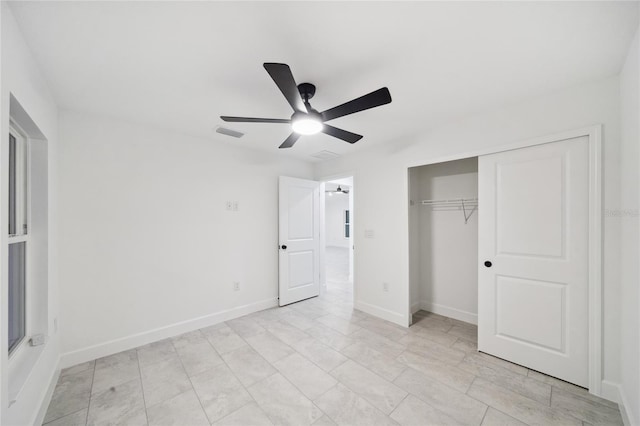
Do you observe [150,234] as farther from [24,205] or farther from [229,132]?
[229,132]

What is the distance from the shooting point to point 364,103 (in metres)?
1.68

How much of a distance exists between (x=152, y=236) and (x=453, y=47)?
3430 millimetres

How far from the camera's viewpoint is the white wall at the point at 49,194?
1.23m

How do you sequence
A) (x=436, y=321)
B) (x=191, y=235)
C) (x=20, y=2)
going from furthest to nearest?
(x=436, y=321) < (x=191, y=235) < (x=20, y=2)

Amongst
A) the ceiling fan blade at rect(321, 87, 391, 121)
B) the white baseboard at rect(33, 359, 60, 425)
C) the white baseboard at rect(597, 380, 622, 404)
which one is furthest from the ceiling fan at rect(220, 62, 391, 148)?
the white baseboard at rect(597, 380, 622, 404)

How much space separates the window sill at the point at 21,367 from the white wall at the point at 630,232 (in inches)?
146

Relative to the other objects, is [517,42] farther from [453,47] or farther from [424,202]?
[424,202]

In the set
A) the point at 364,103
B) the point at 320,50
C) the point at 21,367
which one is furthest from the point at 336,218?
the point at 21,367

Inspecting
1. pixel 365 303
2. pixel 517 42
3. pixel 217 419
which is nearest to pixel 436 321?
pixel 365 303

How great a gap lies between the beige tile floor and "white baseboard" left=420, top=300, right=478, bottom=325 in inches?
14.3

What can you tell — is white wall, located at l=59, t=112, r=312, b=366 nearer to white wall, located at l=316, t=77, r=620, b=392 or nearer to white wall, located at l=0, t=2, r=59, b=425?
white wall, located at l=0, t=2, r=59, b=425

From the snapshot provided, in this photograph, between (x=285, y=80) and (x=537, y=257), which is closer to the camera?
(x=285, y=80)

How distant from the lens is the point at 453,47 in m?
1.60

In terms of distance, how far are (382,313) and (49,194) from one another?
152 inches
